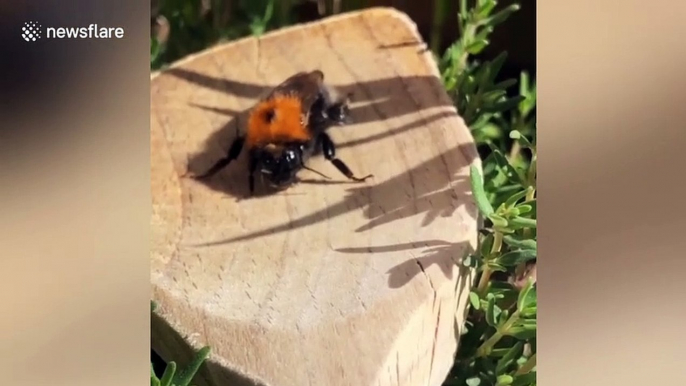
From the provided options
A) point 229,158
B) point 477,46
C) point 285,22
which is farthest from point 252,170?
point 477,46

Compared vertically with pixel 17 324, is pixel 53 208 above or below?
above

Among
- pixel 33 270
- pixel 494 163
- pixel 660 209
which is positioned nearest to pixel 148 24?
pixel 33 270

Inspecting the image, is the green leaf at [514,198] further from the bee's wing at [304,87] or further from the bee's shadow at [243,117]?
the bee's wing at [304,87]

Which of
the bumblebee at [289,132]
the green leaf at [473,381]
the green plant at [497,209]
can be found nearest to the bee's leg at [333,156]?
the bumblebee at [289,132]

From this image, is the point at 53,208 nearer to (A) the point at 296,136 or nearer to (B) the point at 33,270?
(B) the point at 33,270

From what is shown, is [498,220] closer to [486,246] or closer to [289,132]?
[486,246]

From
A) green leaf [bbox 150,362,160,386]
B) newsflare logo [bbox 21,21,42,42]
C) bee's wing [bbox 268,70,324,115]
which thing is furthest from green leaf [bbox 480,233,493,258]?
newsflare logo [bbox 21,21,42,42]

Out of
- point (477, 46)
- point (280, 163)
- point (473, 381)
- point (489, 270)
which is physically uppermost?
point (477, 46)
